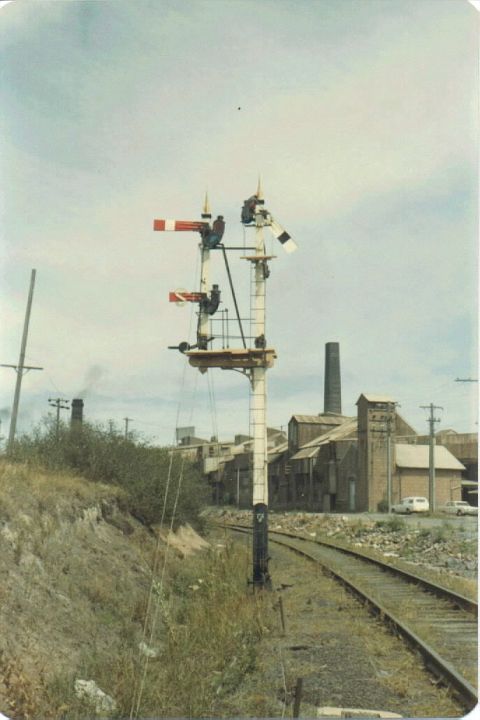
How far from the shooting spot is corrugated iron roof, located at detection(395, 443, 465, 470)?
54.2 meters

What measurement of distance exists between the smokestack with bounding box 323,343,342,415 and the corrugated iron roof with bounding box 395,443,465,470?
1692 centimetres

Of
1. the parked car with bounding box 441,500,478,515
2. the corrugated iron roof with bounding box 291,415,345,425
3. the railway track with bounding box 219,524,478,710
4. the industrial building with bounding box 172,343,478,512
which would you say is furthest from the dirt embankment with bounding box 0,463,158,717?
the corrugated iron roof with bounding box 291,415,345,425

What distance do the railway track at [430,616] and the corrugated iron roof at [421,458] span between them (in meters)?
37.4

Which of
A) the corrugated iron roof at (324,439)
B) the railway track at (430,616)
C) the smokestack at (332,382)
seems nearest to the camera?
the railway track at (430,616)

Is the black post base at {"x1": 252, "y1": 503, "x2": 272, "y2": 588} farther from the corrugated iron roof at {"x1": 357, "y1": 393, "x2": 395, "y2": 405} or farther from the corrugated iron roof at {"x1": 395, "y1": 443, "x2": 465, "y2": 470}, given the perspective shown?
the corrugated iron roof at {"x1": 395, "y1": 443, "x2": 465, "y2": 470}

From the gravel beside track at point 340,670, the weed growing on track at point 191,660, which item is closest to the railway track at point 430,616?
the gravel beside track at point 340,670

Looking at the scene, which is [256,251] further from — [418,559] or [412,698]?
[418,559]

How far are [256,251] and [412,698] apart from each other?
27.5 ft

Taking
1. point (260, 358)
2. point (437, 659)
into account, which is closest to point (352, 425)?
point (260, 358)

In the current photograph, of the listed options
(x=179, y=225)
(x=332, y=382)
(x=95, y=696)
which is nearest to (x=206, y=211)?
(x=179, y=225)

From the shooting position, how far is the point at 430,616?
10703mm

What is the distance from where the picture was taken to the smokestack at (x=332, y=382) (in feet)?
238

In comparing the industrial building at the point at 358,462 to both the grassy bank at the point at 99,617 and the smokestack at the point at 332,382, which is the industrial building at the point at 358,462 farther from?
the grassy bank at the point at 99,617

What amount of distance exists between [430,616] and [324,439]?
52.1m
